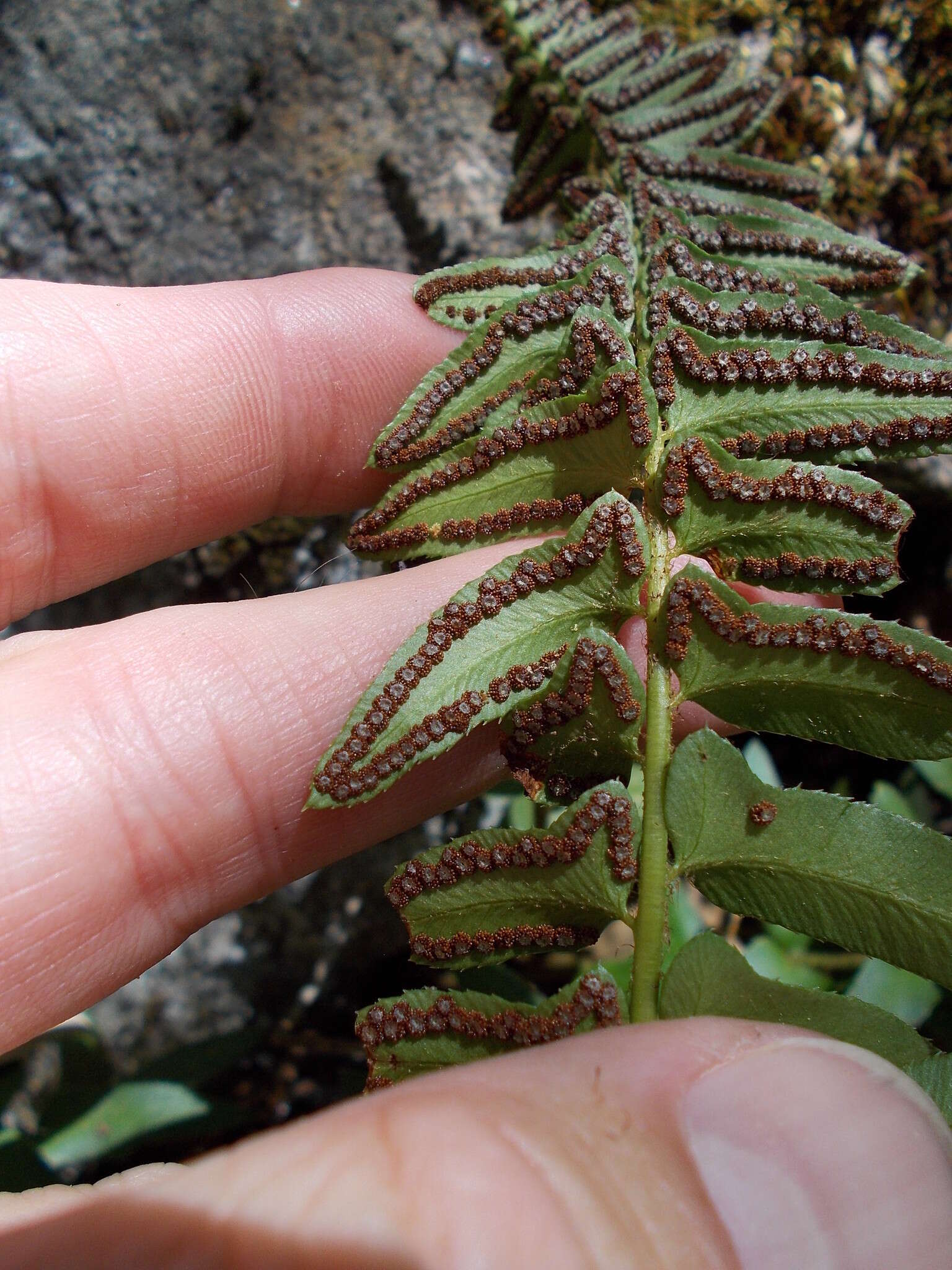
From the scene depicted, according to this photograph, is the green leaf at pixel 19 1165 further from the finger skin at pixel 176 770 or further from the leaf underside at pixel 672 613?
the leaf underside at pixel 672 613

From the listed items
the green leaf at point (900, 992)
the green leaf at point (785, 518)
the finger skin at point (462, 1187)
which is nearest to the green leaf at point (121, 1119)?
the finger skin at point (462, 1187)

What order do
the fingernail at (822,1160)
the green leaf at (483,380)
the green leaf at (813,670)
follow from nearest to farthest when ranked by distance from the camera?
the fingernail at (822,1160)
the green leaf at (813,670)
the green leaf at (483,380)

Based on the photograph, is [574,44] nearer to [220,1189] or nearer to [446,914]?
[446,914]

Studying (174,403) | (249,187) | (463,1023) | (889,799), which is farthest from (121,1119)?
(249,187)

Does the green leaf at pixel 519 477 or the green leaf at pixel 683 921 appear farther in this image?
the green leaf at pixel 683 921

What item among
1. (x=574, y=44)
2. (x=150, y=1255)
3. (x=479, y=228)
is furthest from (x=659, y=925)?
(x=479, y=228)

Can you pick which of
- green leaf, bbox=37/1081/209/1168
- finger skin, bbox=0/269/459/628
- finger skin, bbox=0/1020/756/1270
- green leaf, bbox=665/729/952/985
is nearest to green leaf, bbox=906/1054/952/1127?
green leaf, bbox=665/729/952/985
